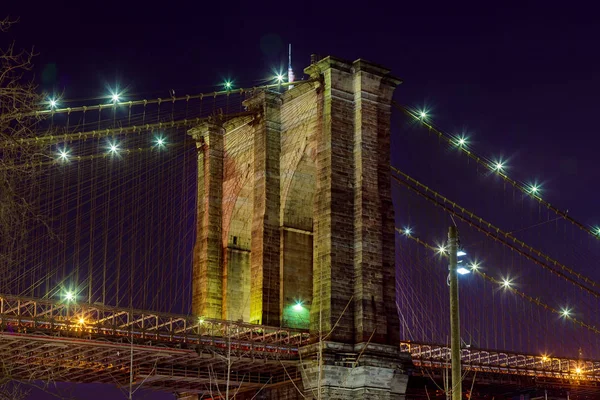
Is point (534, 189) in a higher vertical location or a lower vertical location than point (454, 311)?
higher

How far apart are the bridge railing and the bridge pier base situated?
6.75ft

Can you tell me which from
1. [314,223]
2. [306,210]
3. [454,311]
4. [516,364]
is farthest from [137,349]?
[516,364]

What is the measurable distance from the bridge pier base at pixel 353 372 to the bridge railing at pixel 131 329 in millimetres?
2059

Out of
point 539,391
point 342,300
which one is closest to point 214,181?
point 342,300

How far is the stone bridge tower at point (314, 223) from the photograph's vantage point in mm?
50834

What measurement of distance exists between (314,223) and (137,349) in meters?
13.0

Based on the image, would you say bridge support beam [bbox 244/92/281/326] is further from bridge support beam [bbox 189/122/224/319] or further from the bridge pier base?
the bridge pier base

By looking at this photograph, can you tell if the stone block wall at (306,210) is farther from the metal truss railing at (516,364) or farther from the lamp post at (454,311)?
the lamp post at (454,311)

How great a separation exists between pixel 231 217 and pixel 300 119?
31.3 ft

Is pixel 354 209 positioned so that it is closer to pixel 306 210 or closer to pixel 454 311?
pixel 306 210

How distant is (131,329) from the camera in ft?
153

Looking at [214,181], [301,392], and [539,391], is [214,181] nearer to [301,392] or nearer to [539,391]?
[301,392]

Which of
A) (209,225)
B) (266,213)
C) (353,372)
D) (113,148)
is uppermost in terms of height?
(209,225)

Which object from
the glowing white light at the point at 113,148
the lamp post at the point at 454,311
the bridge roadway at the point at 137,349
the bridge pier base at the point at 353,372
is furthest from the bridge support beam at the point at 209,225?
→ the lamp post at the point at 454,311
